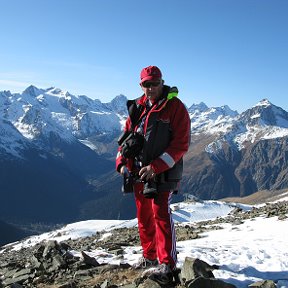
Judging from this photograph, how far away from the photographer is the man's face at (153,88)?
1052cm

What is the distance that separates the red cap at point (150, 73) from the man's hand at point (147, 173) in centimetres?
207

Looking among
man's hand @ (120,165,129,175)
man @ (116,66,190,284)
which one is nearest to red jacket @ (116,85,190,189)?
man @ (116,66,190,284)

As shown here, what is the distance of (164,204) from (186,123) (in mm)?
1979

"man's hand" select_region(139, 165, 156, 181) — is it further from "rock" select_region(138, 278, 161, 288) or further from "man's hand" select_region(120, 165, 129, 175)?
"rock" select_region(138, 278, 161, 288)

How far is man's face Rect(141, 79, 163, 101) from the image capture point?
10.5 metres

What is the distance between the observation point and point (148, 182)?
10.3m

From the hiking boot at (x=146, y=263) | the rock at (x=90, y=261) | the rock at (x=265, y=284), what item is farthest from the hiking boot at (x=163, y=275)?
the rock at (x=90, y=261)

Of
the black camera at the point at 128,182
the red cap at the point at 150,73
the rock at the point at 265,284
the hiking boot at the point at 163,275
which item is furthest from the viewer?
the black camera at the point at 128,182

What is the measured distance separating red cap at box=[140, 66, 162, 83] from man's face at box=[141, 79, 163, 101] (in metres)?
0.08

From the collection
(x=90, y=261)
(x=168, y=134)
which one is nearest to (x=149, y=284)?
(x=168, y=134)

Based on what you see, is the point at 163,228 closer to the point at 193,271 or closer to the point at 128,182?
the point at 193,271

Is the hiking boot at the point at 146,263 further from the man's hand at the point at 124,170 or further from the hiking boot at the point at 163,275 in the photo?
the man's hand at the point at 124,170

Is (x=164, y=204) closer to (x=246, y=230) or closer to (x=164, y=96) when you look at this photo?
(x=164, y=96)

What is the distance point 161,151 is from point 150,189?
36.1 inches
